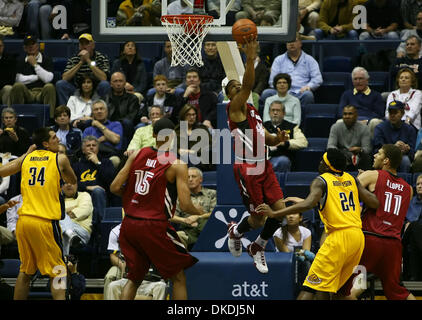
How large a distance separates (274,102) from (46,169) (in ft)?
11.7

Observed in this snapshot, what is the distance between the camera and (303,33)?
550 inches

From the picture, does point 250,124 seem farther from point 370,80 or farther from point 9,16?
point 9,16

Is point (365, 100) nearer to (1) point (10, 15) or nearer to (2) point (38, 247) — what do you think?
(2) point (38, 247)

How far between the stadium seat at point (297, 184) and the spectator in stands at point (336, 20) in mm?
3485

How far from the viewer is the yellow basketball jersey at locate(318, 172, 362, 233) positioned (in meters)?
8.59

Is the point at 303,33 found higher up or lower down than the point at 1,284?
higher up

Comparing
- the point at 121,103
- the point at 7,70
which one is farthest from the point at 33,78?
the point at 121,103

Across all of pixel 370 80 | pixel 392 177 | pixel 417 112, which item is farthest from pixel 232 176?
pixel 370 80

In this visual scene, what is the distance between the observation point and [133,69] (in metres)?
13.2

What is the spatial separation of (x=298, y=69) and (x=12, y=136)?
400 centimetres

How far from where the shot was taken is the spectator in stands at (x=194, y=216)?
34.0 ft

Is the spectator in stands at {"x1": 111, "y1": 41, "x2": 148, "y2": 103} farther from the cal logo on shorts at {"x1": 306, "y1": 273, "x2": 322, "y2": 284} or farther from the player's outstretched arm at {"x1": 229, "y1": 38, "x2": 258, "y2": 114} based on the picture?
the cal logo on shorts at {"x1": 306, "y1": 273, "x2": 322, "y2": 284}

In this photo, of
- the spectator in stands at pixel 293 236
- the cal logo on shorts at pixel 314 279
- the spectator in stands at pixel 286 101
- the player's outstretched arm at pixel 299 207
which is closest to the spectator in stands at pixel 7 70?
the spectator in stands at pixel 286 101

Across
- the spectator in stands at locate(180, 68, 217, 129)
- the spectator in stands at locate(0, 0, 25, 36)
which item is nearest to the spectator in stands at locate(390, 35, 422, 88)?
the spectator in stands at locate(180, 68, 217, 129)
